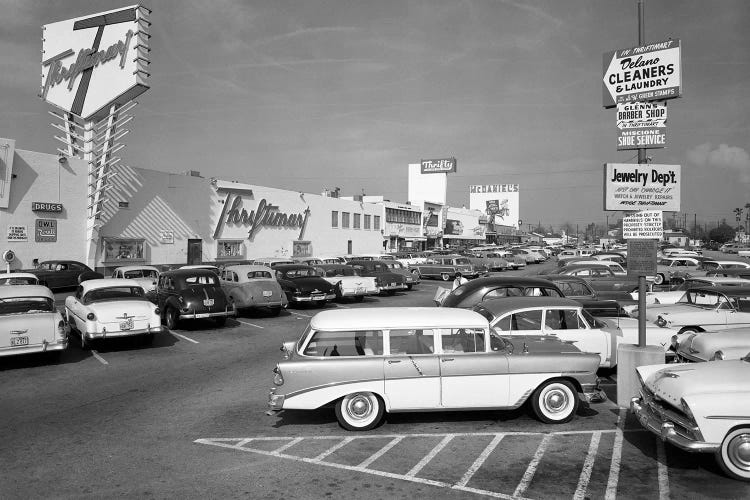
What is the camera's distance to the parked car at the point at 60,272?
22828 millimetres

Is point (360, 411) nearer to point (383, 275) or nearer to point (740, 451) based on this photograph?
point (740, 451)

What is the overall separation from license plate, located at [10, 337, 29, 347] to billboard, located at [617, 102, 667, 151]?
11.4 m

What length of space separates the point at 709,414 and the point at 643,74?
5460mm

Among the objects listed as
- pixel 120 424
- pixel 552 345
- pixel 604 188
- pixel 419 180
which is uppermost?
pixel 419 180

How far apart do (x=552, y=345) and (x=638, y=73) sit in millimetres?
4541

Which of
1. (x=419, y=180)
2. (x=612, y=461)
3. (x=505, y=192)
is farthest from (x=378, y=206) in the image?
(x=505, y=192)

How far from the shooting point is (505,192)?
134m

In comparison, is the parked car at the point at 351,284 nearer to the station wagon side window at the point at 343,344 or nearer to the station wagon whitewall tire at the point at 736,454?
the station wagon side window at the point at 343,344

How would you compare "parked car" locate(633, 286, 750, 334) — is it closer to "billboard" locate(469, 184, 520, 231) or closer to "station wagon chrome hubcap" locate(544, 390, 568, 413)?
"station wagon chrome hubcap" locate(544, 390, 568, 413)

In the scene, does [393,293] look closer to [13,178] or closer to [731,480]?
[13,178]

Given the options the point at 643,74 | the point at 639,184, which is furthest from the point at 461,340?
the point at 643,74

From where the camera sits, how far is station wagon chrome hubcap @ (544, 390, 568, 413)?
7.63m

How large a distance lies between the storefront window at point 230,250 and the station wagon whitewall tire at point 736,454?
3153 centimetres

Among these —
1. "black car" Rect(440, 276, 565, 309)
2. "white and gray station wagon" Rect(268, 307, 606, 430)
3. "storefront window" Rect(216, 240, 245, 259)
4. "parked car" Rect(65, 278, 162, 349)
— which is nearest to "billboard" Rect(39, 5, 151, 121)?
"storefront window" Rect(216, 240, 245, 259)
